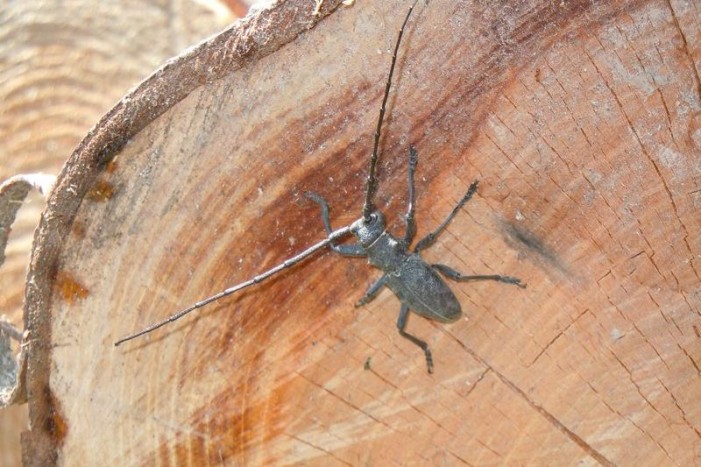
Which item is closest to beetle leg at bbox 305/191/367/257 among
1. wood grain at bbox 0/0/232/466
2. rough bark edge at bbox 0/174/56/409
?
rough bark edge at bbox 0/174/56/409

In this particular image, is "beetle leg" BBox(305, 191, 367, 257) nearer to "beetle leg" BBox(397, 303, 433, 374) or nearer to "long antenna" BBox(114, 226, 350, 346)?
"long antenna" BBox(114, 226, 350, 346)

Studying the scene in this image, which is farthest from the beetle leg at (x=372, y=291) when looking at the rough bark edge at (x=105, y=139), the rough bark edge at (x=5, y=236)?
the rough bark edge at (x=5, y=236)

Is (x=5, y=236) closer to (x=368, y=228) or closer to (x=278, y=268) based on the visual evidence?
(x=278, y=268)

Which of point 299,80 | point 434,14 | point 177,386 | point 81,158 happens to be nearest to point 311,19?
point 299,80

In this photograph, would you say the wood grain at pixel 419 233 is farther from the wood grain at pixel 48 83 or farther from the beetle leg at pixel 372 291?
the wood grain at pixel 48 83

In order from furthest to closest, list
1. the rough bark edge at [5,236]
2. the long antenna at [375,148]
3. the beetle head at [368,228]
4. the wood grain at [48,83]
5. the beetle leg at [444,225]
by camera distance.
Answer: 1. the wood grain at [48,83]
2. the rough bark edge at [5,236]
3. the beetle head at [368,228]
4. the beetle leg at [444,225]
5. the long antenna at [375,148]

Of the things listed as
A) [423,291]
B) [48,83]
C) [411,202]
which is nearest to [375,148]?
[411,202]
